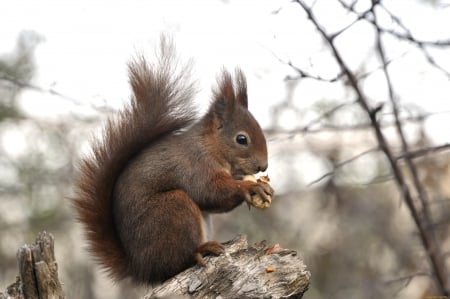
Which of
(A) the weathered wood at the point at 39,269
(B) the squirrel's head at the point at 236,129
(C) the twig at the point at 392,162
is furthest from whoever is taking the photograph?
(B) the squirrel's head at the point at 236,129

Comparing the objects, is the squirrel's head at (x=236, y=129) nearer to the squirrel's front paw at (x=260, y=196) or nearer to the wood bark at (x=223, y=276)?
the squirrel's front paw at (x=260, y=196)

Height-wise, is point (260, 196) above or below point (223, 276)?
above

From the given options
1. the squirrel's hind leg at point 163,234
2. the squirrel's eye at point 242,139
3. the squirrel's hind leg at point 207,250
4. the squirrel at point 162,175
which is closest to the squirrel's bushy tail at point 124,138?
the squirrel at point 162,175

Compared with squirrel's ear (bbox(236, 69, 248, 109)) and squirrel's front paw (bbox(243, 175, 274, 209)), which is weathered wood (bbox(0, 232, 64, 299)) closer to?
squirrel's front paw (bbox(243, 175, 274, 209))

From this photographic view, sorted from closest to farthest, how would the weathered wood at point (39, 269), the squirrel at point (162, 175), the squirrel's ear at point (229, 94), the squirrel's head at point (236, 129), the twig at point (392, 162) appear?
the twig at point (392, 162), the weathered wood at point (39, 269), the squirrel at point (162, 175), the squirrel's head at point (236, 129), the squirrel's ear at point (229, 94)

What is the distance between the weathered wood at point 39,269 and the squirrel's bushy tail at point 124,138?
19.0 inches

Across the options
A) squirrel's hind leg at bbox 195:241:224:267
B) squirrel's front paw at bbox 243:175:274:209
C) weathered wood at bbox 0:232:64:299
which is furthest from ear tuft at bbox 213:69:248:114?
weathered wood at bbox 0:232:64:299

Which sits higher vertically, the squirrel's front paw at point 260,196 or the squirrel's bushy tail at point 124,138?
the squirrel's bushy tail at point 124,138

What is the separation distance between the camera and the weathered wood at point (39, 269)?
2340mm

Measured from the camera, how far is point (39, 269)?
7.70 feet

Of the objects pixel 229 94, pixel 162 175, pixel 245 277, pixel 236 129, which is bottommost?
pixel 245 277

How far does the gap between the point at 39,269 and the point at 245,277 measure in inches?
28.3

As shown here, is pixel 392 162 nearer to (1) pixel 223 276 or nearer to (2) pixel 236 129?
(1) pixel 223 276

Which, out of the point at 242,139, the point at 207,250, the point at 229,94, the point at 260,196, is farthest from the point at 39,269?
the point at 229,94
